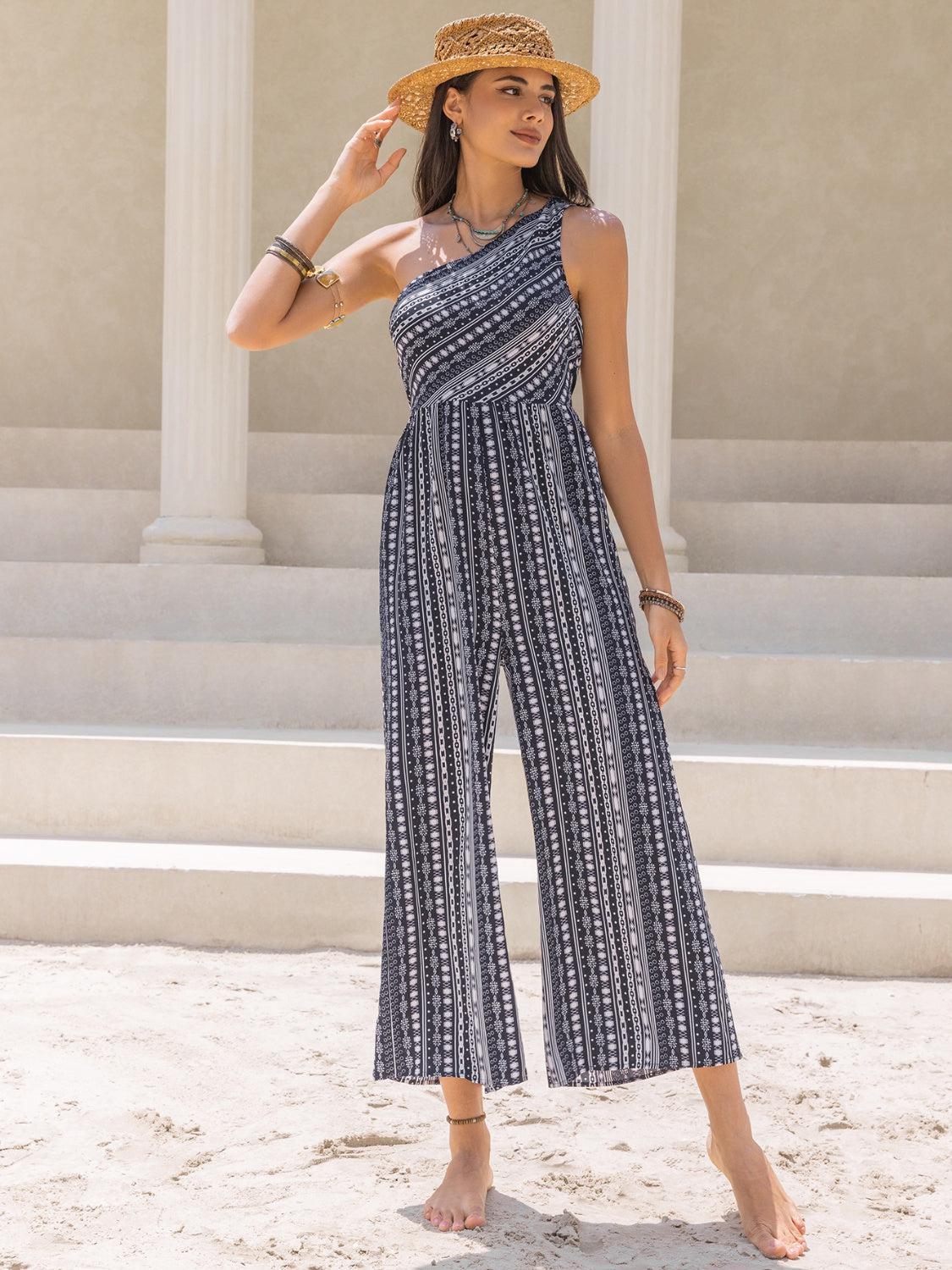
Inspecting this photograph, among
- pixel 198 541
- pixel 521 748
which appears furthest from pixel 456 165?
pixel 198 541

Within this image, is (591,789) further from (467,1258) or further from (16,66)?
(16,66)

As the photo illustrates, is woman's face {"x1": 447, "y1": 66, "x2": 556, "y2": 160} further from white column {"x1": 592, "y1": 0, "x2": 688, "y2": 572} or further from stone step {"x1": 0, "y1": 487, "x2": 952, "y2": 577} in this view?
stone step {"x1": 0, "y1": 487, "x2": 952, "y2": 577}

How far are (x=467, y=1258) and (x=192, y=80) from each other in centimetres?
494

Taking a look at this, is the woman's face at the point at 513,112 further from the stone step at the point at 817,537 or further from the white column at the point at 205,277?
the stone step at the point at 817,537

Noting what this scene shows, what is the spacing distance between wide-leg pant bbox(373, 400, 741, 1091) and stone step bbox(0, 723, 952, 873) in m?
1.86

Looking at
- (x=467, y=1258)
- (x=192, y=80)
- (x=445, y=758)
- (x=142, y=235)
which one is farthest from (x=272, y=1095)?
(x=142, y=235)

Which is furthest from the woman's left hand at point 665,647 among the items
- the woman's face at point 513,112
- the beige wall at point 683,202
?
A: the beige wall at point 683,202

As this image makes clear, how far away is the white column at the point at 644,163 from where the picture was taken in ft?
18.6

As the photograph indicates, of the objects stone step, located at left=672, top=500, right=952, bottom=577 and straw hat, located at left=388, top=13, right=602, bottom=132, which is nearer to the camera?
straw hat, located at left=388, top=13, right=602, bottom=132

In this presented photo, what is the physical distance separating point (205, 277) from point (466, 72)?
3.72 m

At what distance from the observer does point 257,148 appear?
8.48 m

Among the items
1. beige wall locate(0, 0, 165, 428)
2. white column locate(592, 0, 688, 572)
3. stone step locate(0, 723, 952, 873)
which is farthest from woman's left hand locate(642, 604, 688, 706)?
beige wall locate(0, 0, 165, 428)

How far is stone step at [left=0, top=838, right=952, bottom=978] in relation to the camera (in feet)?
12.2

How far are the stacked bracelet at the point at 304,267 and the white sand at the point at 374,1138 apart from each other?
1451mm
